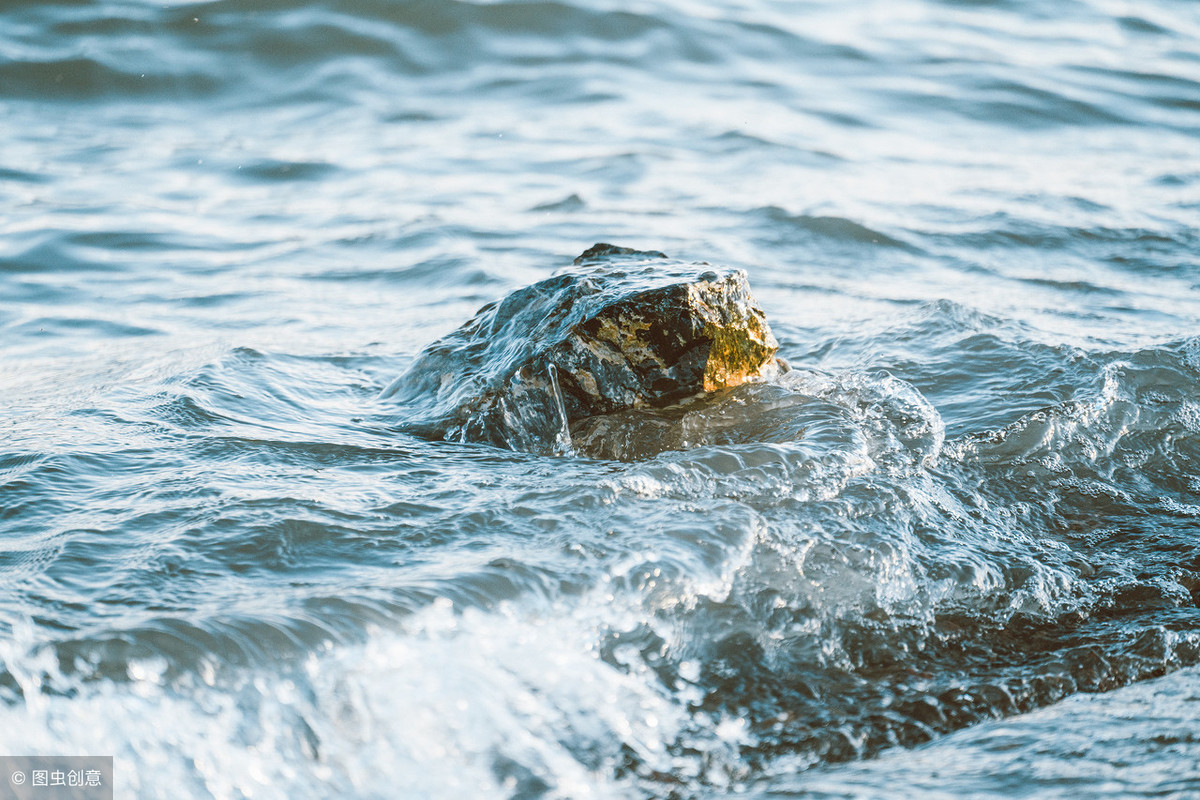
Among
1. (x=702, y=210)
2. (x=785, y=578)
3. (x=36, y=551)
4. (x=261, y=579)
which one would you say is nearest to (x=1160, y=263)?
(x=702, y=210)

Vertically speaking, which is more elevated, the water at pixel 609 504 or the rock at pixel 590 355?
the rock at pixel 590 355

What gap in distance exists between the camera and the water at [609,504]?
210 cm

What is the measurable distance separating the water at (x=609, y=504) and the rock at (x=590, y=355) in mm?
141

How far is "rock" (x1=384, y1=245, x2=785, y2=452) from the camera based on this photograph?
3.40m

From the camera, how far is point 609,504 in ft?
9.29

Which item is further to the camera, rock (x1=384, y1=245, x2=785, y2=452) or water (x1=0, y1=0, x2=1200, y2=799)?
rock (x1=384, y1=245, x2=785, y2=452)

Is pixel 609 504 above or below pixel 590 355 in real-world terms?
below

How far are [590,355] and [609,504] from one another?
0.73 metres

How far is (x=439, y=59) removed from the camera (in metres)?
10.5

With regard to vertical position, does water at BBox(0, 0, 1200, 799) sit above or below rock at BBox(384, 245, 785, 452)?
below

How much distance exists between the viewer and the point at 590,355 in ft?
11.3

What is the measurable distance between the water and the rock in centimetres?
14

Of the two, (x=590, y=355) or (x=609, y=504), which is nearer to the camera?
(x=609, y=504)

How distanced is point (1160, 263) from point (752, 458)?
3.71 m
